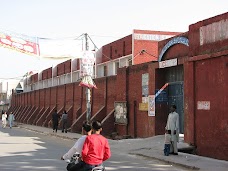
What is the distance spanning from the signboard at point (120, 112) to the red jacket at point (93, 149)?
17111 mm

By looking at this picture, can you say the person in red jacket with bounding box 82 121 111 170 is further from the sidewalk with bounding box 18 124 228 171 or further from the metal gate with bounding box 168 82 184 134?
the metal gate with bounding box 168 82 184 134

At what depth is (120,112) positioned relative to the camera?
2416 cm

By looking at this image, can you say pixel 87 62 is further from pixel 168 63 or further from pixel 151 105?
pixel 168 63

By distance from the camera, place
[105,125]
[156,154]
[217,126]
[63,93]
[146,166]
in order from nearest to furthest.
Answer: [146,166], [217,126], [156,154], [105,125], [63,93]

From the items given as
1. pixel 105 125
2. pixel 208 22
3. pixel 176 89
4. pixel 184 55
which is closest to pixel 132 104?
pixel 105 125

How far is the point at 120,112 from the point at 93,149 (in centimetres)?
1807

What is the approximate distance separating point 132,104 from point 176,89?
445cm

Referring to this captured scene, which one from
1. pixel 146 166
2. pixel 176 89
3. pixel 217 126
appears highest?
pixel 176 89

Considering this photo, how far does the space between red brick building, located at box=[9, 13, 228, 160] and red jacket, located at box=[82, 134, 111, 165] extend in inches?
311

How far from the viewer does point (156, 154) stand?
14.4 metres

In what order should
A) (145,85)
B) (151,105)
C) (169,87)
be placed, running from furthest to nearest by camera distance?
1. (145,85)
2. (151,105)
3. (169,87)

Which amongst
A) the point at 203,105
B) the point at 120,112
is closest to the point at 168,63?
the point at 203,105

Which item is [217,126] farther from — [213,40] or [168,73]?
[168,73]

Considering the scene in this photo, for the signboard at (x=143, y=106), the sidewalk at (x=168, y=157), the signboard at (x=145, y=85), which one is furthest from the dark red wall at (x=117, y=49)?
the sidewalk at (x=168, y=157)
